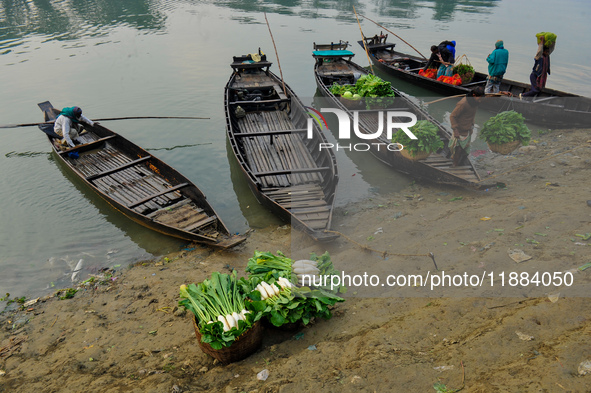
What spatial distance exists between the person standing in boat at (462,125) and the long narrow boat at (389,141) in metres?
0.26

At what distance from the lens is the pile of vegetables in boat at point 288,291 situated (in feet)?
15.3

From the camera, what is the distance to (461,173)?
8.90 meters

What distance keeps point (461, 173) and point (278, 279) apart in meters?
6.07

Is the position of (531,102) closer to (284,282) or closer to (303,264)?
(303,264)

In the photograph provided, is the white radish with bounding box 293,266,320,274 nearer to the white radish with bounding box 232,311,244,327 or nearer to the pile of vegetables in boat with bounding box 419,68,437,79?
the white radish with bounding box 232,311,244,327

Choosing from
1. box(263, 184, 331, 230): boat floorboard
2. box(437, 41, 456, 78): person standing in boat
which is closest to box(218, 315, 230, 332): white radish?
box(263, 184, 331, 230): boat floorboard

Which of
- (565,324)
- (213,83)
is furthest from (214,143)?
(565,324)

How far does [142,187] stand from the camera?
9.39 meters

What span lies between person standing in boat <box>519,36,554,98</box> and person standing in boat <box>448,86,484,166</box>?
505cm

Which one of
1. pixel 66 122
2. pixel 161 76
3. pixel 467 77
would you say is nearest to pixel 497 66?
pixel 467 77

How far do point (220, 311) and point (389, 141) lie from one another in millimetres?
7980

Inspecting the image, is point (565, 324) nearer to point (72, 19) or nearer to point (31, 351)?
point (31, 351)

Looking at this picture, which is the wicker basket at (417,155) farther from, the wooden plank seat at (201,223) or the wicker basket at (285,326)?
the wicker basket at (285,326)

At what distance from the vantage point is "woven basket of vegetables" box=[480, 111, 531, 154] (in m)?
8.70
